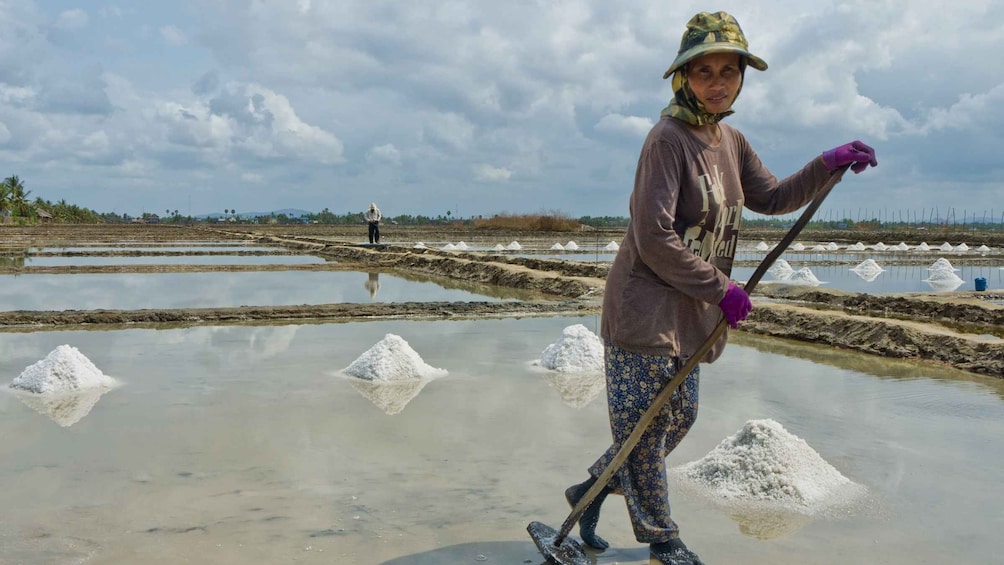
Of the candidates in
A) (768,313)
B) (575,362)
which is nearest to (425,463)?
(575,362)

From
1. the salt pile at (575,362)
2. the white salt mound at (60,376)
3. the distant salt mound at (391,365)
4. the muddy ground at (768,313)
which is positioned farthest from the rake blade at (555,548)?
the muddy ground at (768,313)

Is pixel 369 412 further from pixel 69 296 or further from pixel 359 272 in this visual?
pixel 359 272

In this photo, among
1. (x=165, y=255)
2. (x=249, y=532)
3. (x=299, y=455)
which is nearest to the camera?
(x=249, y=532)

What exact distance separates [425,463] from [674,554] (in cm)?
118

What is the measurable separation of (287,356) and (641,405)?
3.79 metres

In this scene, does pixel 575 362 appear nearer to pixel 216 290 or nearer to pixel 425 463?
pixel 425 463

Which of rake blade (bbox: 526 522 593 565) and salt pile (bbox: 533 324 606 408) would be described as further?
salt pile (bbox: 533 324 606 408)

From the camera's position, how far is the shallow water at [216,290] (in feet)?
29.4

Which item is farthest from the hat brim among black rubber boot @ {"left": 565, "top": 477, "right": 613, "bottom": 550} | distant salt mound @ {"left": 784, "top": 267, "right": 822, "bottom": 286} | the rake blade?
distant salt mound @ {"left": 784, "top": 267, "right": 822, "bottom": 286}

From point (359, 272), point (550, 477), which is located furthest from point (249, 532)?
point (359, 272)

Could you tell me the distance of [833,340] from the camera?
255 inches

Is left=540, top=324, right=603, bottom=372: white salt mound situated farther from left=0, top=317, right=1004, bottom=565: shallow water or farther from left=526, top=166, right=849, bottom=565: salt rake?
left=526, top=166, right=849, bottom=565: salt rake

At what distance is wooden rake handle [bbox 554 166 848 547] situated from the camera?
1880mm

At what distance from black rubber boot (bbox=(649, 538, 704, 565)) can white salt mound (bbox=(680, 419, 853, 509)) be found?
66 centimetres
